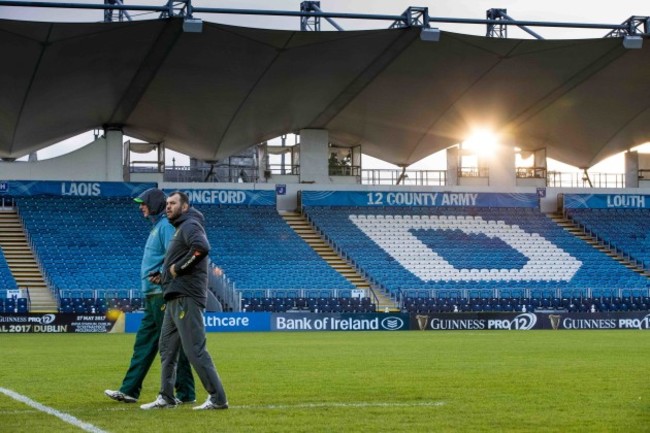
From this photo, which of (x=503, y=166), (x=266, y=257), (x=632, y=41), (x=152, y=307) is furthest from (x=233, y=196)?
(x=152, y=307)

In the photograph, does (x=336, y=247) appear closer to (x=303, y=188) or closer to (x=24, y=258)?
(x=303, y=188)

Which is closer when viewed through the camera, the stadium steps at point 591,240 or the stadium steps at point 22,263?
the stadium steps at point 22,263

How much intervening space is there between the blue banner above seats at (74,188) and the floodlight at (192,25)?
13.1 m

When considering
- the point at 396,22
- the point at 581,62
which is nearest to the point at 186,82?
the point at 396,22

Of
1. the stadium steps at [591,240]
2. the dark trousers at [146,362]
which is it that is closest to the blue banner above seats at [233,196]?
the stadium steps at [591,240]

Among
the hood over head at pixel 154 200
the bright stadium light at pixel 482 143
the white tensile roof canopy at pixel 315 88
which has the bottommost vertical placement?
the hood over head at pixel 154 200

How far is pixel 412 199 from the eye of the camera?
2196 inches

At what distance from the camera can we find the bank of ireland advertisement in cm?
4078

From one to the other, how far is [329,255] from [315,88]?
775cm

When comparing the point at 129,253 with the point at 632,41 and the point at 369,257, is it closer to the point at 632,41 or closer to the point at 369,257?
the point at 369,257

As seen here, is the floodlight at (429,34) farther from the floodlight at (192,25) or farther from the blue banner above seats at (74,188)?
the blue banner above seats at (74,188)

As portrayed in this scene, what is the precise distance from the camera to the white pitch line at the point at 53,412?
384 inches

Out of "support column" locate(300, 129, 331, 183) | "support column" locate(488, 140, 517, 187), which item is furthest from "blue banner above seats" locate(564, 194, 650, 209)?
"support column" locate(300, 129, 331, 183)

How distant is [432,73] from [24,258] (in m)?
18.0
